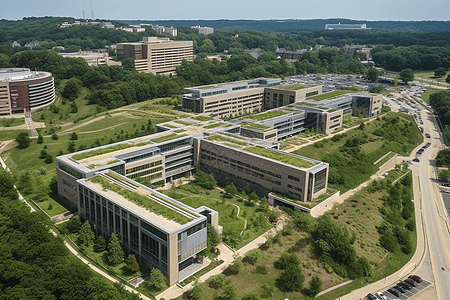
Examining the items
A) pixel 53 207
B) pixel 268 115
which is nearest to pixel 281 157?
pixel 268 115

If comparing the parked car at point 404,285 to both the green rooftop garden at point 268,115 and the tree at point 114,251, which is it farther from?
the green rooftop garden at point 268,115

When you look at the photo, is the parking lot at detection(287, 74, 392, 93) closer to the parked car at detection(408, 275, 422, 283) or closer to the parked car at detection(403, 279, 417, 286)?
the parked car at detection(408, 275, 422, 283)

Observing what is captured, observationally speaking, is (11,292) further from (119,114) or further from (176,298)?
(119,114)

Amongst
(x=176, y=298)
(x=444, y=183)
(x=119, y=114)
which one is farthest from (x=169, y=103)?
(x=176, y=298)

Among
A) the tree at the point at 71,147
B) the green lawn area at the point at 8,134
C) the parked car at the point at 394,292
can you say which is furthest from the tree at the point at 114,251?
the green lawn area at the point at 8,134

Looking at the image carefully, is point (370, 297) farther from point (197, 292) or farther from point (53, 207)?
point (53, 207)
